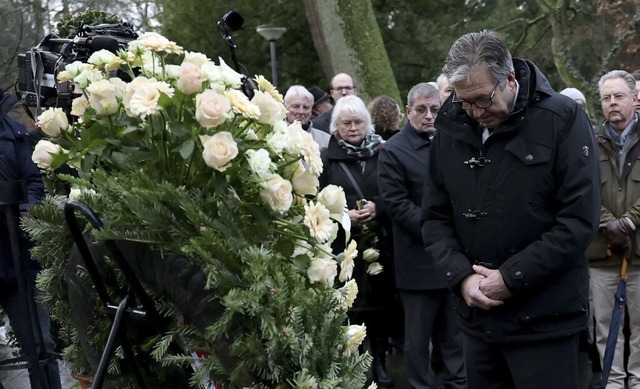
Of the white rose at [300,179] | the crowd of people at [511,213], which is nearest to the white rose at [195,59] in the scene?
the white rose at [300,179]

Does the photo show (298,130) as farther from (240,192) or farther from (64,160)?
(64,160)

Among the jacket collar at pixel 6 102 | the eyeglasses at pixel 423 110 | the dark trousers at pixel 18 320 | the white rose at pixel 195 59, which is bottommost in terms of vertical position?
the dark trousers at pixel 18 320

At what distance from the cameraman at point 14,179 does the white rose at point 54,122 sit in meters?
2.61

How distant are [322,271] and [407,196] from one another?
3.62 m

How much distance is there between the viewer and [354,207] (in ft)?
22.9

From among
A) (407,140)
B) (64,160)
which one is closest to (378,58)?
(407,140)

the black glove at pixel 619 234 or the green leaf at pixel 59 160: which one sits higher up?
the green leaf at pixel 59 160

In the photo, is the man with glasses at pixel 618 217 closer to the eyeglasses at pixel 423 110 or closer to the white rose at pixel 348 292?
the eyeglasses at pixel 423 110

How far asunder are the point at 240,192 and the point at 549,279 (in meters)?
1.50

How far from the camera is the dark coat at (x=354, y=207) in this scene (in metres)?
6.99

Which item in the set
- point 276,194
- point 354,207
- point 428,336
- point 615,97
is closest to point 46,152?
point 276,194

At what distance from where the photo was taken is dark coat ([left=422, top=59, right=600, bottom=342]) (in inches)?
153

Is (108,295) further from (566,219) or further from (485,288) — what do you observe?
(566,219)

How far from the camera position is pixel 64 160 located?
3.24 meters
